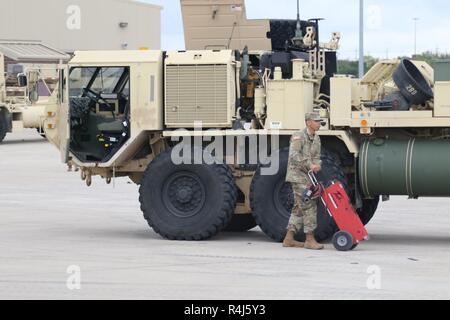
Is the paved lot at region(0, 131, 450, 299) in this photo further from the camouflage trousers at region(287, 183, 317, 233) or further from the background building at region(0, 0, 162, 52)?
the background building at region(0, 0, 162, 52)

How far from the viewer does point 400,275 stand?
12.4 m

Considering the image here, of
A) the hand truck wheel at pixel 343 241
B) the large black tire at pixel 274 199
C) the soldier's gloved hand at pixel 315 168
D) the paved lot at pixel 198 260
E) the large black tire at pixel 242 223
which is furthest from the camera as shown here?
the large black tire at pixel 242 223

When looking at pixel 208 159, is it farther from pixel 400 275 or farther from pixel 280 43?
pixel 400 275

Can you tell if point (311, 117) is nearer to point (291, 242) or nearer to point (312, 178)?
point (312, 178)

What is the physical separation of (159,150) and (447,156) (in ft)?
12.1

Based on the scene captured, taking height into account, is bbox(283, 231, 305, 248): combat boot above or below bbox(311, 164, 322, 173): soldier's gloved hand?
below

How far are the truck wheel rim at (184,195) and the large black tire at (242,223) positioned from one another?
1.14 m

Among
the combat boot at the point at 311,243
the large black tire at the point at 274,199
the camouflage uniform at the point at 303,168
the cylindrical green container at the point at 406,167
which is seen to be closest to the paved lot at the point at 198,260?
the combat boot at the point at 311,243

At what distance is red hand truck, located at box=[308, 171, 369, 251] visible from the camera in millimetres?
14234

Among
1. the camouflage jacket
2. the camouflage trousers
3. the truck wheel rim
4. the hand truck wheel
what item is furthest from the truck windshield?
the hand truck wheel

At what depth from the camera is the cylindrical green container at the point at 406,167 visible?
14.5 m

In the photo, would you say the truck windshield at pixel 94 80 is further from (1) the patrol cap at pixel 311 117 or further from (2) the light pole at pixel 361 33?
(2) the light pole at pixel 361 33

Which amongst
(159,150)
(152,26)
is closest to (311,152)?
(159,150)

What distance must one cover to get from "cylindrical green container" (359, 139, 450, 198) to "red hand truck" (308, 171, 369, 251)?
0.49 m
